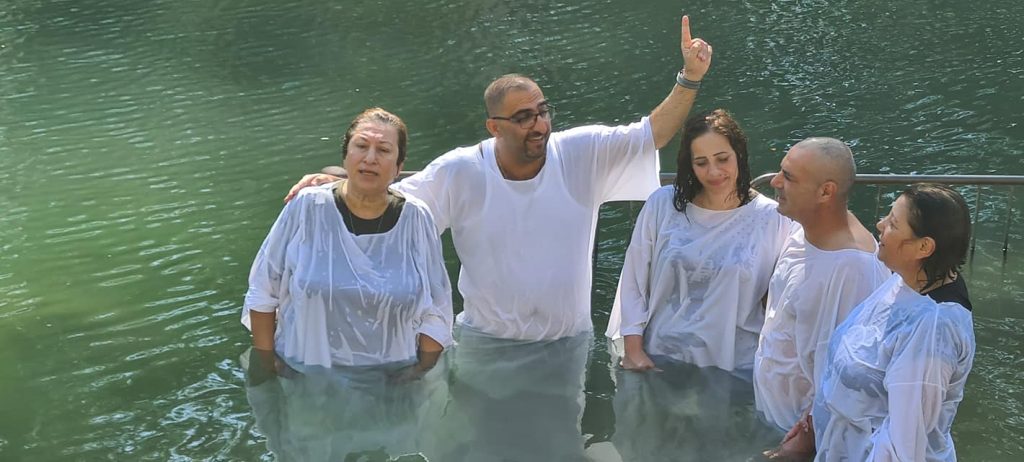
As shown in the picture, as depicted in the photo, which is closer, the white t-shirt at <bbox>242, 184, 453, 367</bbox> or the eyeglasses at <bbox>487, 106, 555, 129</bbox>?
the white t-shirt at <bbox>242, 184, 453, 367</bbox>

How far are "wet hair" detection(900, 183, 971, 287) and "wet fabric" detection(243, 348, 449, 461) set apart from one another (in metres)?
2.22

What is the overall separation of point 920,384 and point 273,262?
2.53 metres

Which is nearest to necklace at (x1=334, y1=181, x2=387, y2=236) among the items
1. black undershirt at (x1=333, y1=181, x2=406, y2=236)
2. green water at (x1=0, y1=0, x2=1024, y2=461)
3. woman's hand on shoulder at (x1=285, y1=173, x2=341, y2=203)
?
black undershirt at (x1=333, y1=181, x2=406, y2=236)

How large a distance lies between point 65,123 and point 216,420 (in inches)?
290

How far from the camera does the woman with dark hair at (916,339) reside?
302 cm

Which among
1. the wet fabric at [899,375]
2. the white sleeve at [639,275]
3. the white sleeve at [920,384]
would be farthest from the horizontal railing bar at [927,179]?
the white sleeve at [920,384]

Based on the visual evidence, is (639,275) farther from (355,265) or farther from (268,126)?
(268,126)

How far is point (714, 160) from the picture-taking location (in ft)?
13.9

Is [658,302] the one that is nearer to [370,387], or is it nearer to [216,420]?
[370,387]

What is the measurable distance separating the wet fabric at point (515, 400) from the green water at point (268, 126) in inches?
4.1

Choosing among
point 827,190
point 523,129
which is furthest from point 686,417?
point 523,129

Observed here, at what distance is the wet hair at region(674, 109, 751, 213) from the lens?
4.26m

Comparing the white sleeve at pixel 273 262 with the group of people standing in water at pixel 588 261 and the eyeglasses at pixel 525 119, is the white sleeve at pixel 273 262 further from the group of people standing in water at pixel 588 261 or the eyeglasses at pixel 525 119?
the eyeglasses at pixel 525 119

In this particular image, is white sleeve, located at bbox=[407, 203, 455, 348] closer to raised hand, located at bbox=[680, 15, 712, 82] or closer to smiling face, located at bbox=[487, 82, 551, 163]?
smiling face, located at bbox=[487, 82, 551, 163]
